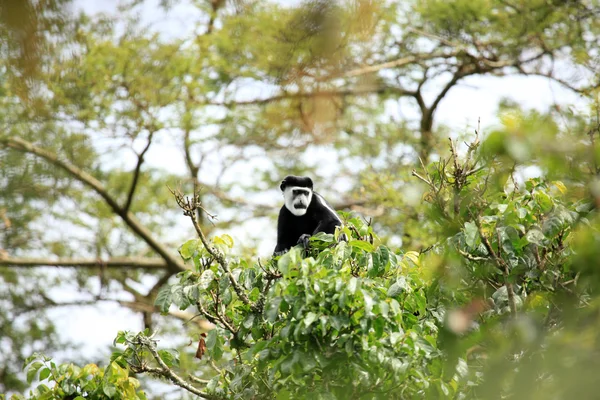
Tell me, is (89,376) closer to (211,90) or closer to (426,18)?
(211,90)

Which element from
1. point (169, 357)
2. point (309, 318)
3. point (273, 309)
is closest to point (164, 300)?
point (169, 357)

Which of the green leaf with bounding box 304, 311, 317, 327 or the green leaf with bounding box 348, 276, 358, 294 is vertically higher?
the green leaf with bounding box 348, 276, 358, 294

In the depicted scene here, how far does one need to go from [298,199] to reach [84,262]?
16.6 feet

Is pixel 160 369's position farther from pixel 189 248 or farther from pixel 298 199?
pixel 298 199

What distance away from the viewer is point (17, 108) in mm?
8727

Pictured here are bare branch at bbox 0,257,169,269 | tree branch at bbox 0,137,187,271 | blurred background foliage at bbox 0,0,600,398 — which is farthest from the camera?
bare branch at bbox 0,257,169,269

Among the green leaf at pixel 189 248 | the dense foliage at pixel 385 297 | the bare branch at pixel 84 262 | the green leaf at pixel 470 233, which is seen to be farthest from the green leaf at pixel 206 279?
the bare branch at pixel 84 262

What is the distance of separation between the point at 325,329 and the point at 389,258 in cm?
54

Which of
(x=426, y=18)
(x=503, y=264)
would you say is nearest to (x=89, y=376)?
(x=503, y=264)

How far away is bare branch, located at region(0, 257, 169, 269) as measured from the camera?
8.32 m

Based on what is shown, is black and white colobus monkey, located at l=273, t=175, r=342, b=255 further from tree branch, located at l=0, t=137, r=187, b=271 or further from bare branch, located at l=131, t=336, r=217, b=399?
tree branch, located at l=0, t=137, r=187, b=271

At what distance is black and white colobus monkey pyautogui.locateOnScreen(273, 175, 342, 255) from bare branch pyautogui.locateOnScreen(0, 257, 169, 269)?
14.3ft

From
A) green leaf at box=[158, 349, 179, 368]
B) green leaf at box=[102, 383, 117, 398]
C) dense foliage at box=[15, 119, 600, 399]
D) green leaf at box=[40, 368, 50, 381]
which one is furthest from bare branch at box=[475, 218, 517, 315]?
green leaf at box=[40, 368, 50, 381]

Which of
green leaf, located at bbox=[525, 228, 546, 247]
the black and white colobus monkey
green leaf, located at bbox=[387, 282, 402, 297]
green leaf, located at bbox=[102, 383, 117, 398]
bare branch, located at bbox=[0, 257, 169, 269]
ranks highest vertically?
bare branch, located at bbox=[0, 257, 169, 269]
